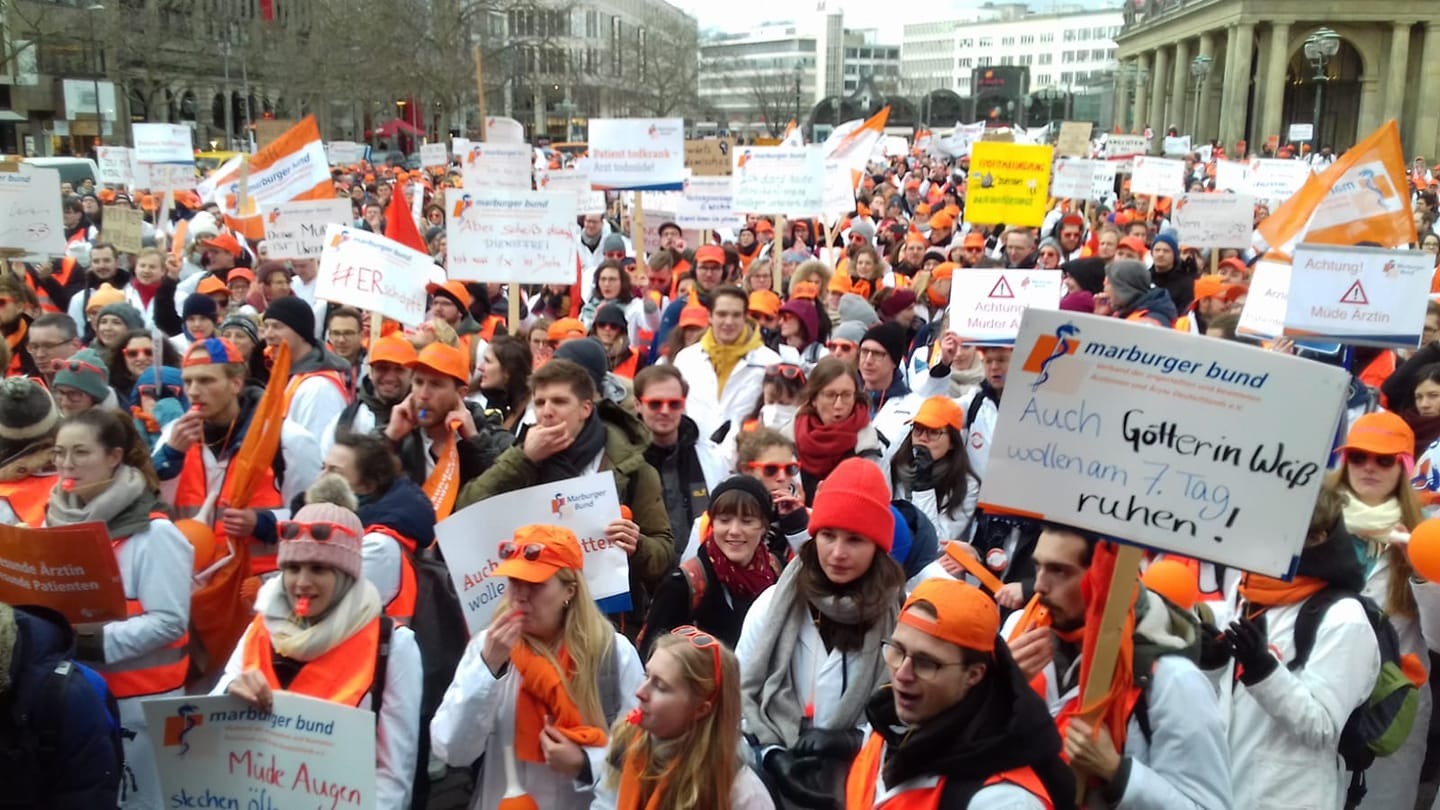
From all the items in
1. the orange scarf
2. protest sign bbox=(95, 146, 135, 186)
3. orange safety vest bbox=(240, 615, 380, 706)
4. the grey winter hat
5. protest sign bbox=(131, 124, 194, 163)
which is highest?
protest sign bbox=(131, 124, 194, 163)

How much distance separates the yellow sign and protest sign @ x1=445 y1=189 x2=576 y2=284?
5.92 meters

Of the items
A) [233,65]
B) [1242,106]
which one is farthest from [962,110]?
[233,65]

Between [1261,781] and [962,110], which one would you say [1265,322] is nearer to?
[1261,781]

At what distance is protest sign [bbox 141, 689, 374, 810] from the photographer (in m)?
3.15

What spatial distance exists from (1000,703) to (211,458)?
3.54m

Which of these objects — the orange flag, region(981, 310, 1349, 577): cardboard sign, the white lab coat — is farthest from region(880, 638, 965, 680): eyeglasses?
the orange flag

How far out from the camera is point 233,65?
69125 mm

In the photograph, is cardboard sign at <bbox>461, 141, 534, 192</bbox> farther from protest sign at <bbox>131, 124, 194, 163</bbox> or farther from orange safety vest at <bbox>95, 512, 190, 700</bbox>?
orange safety vest at <bbox>95, 512, 190, 700</bbox>

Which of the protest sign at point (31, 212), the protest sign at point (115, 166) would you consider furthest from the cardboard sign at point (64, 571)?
the protest sign at point (115, 166)

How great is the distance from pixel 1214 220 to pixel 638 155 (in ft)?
18.6

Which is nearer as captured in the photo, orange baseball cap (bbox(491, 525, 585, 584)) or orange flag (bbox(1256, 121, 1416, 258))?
orange baseball cap (bbox(491, 525, 585, 584))

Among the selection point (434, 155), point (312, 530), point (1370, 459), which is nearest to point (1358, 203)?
point (1370, 459)

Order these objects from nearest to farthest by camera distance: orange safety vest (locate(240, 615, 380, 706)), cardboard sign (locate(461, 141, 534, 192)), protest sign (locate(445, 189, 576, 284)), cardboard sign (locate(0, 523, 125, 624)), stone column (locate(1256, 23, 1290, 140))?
orange safety vest (locate(240, 615, 380, 706)), cardboard sign (locate(0, 523, 125, 624)), protest sign (locate(445, 189, 576, 284)), cardboard sign (locate(461, 141, 534, 192)), stone column (locate(1256, 23, 1290, 140))

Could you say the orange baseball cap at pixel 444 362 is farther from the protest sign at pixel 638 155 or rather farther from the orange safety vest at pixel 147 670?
the protest sign at pixel 638 155
